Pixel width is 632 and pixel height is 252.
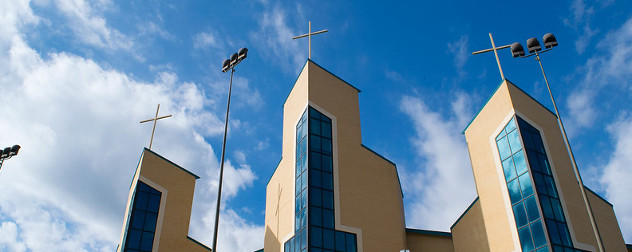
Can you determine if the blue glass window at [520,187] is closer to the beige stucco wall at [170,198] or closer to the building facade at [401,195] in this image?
the building facade at [401,195]

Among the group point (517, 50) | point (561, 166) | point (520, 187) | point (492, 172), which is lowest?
point (520, 187)

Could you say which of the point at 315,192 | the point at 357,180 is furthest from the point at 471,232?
the point at 315,192

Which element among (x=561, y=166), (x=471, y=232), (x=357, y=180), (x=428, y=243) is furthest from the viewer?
(x=428, y=243)

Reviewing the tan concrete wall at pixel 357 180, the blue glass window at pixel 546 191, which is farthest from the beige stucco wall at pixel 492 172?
the tan concrete wall at pixel 357 180

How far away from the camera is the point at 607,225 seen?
29.8m

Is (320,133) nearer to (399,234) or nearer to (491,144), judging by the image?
(399,234)

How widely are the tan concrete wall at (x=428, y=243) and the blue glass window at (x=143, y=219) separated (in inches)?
776

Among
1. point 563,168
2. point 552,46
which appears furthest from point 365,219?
point 552,46

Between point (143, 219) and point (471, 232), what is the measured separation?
80.4 ft

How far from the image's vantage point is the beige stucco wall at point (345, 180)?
30.4m

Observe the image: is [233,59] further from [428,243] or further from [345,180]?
[428,243]

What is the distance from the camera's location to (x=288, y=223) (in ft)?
102

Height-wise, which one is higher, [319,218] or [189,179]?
[189,179]

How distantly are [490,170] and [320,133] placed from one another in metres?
11.3
